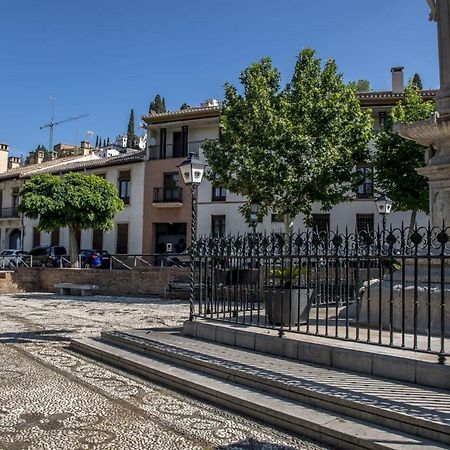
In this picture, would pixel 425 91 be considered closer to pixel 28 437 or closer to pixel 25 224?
pixel 28 437

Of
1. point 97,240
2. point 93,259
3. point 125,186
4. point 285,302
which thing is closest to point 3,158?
point 97,240

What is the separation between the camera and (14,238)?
40.5 metres

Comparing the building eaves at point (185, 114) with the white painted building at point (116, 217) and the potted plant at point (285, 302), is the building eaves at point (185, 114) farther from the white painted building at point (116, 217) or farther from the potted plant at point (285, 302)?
Result: the potted plant at point (285, 302)

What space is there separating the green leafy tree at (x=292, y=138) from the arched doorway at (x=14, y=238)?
2535 cm

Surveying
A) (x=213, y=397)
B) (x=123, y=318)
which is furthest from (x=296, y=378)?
(x=123, y=318)

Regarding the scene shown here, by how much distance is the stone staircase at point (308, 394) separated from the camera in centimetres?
371

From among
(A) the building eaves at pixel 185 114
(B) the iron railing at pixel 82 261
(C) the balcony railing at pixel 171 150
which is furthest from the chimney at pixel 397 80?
(B) the iron railing at pixel 82 261

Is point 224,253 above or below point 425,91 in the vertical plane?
below

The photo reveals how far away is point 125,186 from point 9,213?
42.4 ft

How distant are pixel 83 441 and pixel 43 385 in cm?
200

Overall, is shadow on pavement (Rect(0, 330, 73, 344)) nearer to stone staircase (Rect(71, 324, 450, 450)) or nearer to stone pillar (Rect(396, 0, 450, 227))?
stone staircase (Rect(71, 324, 450, 450))

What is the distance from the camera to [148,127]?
102 feet

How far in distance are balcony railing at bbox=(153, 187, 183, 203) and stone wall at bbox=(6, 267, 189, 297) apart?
954 centimetres

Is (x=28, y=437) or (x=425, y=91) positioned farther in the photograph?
(x=425, y=91)
